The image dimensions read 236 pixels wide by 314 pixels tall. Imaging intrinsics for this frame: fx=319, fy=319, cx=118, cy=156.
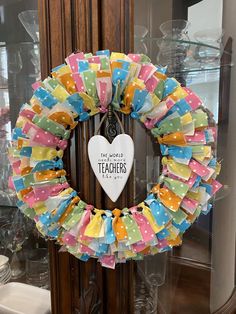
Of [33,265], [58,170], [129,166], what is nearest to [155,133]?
[129,166]

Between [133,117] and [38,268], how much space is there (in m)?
0.45

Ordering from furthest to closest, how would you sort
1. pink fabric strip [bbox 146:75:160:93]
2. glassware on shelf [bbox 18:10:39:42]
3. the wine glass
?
the wine glass → glassware on shelf [bbox 18:10:39:42] → pink fabric strip [bbox 146:75:160:93]

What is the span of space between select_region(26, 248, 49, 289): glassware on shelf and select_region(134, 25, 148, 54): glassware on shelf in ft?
1.56

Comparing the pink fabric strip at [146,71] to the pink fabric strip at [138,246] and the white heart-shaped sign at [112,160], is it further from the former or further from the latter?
the pink fabric strip at [138,246]

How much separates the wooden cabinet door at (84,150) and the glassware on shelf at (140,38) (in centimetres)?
2

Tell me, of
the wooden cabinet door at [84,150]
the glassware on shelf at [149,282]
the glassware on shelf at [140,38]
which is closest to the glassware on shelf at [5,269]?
the wooden cabinet door at [84,150]

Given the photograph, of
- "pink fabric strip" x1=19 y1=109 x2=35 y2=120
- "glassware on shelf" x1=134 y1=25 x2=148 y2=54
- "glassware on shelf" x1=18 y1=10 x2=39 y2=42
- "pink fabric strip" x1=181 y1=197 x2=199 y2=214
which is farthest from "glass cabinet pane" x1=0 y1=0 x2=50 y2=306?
"pink fabric strip" x1=181 y1=197 x2=199 y2=214

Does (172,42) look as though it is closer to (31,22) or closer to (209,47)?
(209,47)

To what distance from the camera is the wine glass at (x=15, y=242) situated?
2.65 ft

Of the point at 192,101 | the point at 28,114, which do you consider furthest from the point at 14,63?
the point at 192,101

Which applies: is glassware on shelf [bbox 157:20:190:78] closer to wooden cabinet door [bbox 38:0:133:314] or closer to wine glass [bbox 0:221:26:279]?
wooden cabinet door [bbox 38:0:133:314]

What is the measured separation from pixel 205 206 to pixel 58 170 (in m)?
0.29

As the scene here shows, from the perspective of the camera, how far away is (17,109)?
2.43 ft

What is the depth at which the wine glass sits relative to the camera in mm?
808
